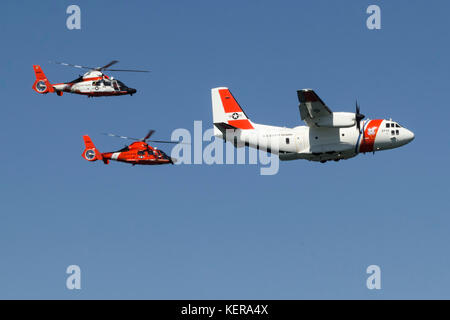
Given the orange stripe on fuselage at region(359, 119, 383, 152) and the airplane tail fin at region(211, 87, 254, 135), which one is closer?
the orange stripe on fuselage at region(359, 119, 383, 152)

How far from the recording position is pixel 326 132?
214ft

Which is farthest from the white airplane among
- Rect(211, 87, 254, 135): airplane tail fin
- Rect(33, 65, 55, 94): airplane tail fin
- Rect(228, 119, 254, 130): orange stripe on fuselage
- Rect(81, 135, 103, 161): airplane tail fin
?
Rect(33, 65, 55, 94): airplane tail fin

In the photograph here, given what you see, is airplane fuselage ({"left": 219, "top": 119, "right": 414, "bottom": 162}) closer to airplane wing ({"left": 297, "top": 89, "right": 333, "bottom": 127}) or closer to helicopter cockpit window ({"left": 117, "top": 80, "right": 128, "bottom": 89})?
airplane wing ({"left": 297, "top": 89, "right": 333, "bottom": 127})

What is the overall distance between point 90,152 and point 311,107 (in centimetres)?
2193

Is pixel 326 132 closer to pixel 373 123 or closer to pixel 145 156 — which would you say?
pixel 373 123

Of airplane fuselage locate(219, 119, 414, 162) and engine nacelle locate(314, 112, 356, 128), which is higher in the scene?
engine nacelle locate(314, 112, 356, 128)

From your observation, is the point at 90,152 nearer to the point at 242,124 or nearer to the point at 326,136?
the point at 242,124

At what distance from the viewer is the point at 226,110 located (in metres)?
70.1

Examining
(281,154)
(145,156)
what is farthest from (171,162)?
(281,154)

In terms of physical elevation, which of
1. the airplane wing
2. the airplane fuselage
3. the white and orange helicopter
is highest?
the white and orange helicopter

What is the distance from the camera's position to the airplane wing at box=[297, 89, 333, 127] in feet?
207

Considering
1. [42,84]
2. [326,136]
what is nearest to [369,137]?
[326,136]

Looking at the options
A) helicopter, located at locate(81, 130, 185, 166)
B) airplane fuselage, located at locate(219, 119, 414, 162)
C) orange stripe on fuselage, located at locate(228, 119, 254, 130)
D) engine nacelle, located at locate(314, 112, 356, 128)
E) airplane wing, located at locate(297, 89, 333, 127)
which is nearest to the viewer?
airplane wing, located at locate(297, 89, 333, 127)

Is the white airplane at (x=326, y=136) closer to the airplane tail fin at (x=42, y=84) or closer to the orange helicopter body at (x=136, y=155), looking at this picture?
the orange helicopter body at (x=136, y=155)
